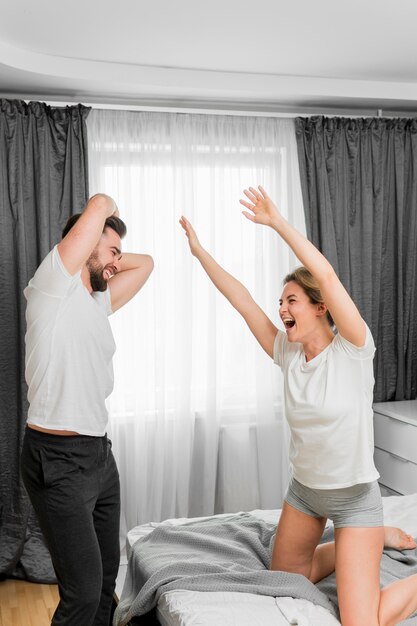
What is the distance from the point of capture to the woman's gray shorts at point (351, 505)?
8.03ft

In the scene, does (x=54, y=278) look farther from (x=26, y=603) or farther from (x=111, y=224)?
(x=26, y=603)

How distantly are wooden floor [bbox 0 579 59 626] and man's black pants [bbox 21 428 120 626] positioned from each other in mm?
1142

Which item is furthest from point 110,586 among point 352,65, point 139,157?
point 352,65

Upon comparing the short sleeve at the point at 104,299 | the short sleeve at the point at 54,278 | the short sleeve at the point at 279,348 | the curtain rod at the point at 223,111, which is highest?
the curtain rod at the point at 223,111

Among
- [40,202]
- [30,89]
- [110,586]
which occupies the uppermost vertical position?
[30,89]

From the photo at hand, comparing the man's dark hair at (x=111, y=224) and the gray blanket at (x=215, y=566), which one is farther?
the man's dark hair at (x=111, y=224)

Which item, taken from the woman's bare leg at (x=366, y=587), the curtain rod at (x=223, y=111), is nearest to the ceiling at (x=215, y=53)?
the curtain rod at (x=223, y=111)

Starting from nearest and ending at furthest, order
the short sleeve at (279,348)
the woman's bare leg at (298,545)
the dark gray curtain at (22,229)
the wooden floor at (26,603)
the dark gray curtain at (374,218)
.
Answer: the woman's bare leg at (298,545)
the short sleeve at (279,348)
the wooden floor at (26,603)
the dark gray curtain at (22,229)
the dark gray curtain at (374,218)

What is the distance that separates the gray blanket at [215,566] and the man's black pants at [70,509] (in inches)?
8.2

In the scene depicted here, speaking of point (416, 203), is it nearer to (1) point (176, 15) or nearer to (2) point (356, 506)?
(1) point (176, 15)

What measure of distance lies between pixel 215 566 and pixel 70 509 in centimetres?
55

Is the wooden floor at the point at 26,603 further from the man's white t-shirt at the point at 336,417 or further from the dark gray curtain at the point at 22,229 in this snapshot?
the man's white t-shirt at the point at 336,417

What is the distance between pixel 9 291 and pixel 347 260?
1972 millimetres

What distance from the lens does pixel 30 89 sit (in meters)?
3.92
